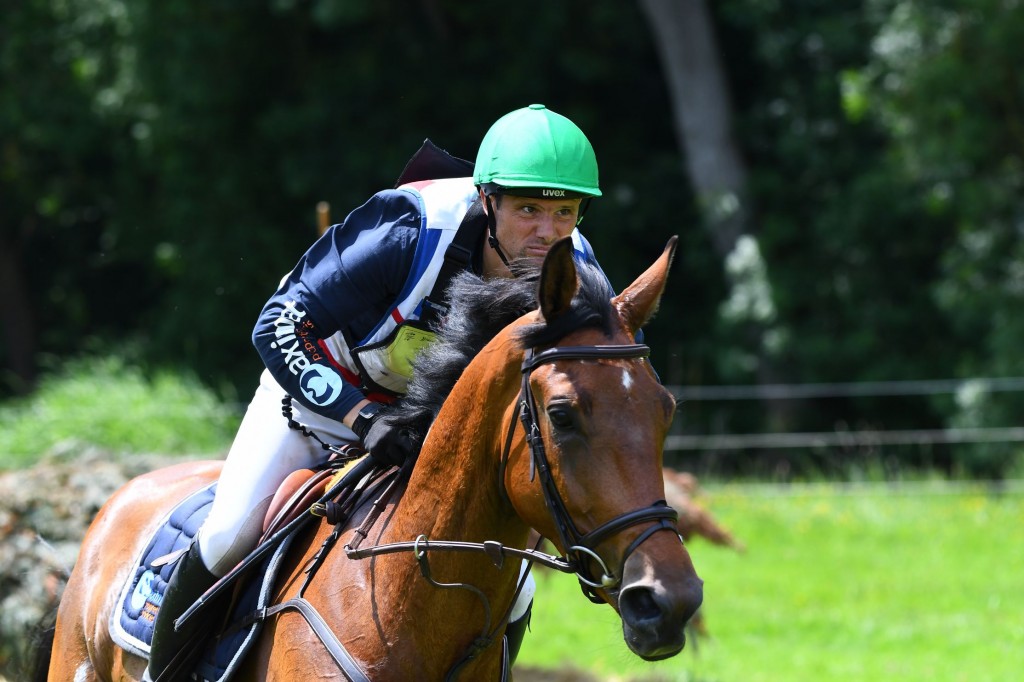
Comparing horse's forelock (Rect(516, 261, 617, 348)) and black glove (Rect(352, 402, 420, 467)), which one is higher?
horse's forelock (Rect(516, 261, 617, 348))

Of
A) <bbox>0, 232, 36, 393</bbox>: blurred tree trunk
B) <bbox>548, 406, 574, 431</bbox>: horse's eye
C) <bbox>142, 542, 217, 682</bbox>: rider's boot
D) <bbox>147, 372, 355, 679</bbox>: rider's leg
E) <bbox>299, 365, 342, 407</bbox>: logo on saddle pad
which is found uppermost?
<bbox>548, 406, 574, 431</bbox>: horse's eye

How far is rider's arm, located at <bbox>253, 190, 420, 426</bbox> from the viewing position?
12.6 ft

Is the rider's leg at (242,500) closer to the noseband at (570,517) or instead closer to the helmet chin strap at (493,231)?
the helmet chin strap at (493,231)

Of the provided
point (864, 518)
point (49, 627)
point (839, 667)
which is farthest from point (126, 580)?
point (864, 518)

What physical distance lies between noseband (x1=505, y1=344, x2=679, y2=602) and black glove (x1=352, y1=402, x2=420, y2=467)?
1.72ft

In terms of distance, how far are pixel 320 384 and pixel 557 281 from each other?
99cm

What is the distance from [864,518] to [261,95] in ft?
41.8

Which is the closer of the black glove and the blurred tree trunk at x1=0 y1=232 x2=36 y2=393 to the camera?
the black glove

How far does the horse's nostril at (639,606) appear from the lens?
2830 millimetres

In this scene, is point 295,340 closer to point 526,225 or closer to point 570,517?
point 526,225

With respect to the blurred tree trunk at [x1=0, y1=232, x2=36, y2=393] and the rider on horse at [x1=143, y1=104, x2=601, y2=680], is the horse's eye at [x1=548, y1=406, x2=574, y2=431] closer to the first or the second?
the rider on horse at [x1=143, y1=104, x2=601, y2=680]

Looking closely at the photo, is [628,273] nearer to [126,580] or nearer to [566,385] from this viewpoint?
[126,580]

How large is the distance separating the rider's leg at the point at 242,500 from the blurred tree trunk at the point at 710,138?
1419cm

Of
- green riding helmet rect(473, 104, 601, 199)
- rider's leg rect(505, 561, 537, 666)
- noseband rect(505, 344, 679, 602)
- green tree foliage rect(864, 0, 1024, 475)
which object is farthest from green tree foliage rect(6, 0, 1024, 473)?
noseband rect(505, 344, 679, 602)
